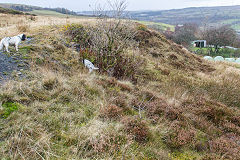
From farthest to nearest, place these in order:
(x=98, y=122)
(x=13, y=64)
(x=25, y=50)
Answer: (x=25, y=50)
(x=13, y=64)
(x=98, y=122)

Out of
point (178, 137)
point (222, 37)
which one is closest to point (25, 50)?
point (178, 137)

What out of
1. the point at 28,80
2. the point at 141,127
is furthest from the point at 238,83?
the point at 28,80

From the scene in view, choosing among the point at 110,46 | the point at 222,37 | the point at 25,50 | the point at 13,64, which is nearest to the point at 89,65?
the point at 110,46

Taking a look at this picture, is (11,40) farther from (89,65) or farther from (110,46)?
(110,46)

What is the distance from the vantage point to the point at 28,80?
4090 millimetres

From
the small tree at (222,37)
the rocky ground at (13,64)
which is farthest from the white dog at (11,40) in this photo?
the small tree at (222,37)

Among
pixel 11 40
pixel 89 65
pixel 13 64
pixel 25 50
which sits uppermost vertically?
pixel 11 40

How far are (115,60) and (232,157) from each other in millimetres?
4845

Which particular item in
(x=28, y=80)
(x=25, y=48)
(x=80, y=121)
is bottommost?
(x=80, y=121)

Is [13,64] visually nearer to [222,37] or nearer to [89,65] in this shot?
[89,65]

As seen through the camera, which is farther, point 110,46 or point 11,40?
point 110,46

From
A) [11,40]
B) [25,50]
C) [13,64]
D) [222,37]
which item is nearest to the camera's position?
[13,64]

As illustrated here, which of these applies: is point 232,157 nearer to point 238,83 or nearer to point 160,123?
point 160,123

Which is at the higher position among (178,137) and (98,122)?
(98,122)
